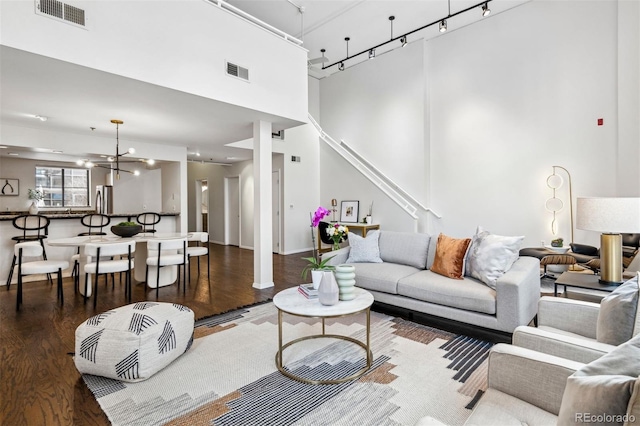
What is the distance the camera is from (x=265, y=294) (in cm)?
441

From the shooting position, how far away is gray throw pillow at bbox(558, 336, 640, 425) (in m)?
0.80

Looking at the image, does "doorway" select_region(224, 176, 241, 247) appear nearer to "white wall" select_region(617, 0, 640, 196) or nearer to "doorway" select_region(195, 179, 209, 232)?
"doorway" select_region(195, 179, 209, 232)

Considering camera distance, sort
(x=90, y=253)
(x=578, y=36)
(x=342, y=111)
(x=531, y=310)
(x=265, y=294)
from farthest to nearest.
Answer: (x=342, y=111), (x=578, y=36), (x=265, y=294), (x=90, y=253), (x=531, y=310)

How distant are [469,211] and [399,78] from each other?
3394mm

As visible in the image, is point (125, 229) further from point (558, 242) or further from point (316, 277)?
point (558, 242)

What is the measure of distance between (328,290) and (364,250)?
186 centimetres

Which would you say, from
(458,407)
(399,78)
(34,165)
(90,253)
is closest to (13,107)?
(90,253)

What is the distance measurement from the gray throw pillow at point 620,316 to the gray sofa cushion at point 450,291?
1195 millimetres

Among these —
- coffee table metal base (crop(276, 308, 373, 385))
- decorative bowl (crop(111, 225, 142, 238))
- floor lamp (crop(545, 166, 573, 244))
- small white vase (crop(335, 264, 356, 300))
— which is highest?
floor lamp (crop(545, 166, 573, 244))

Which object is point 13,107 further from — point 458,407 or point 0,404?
point 458,407

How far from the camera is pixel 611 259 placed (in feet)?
8.87

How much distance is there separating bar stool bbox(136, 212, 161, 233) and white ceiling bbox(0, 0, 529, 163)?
1.40 metres

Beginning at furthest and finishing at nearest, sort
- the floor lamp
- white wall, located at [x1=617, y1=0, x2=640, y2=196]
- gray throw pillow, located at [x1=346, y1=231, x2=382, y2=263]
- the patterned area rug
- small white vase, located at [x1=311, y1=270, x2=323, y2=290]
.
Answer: the floor lamp < white wall, located at [x1=617, y1=0, x2=640, y2=196] < gray throw pillow, located at [x1=346, y1=231, x2=382, y2=263] < small white vase, located at [x1=311, y1=270, x2=323, y2=290] < the patterned area rug

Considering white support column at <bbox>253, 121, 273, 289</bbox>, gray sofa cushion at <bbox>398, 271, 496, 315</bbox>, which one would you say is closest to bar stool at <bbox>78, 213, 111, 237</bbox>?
white support column at <bbox>253, 121, 273, 289</bbox>
